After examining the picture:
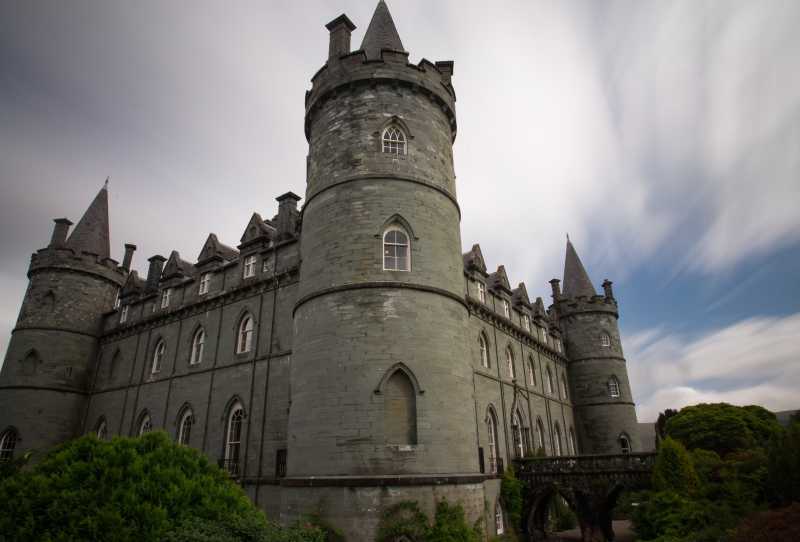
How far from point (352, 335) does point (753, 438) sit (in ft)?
88.8

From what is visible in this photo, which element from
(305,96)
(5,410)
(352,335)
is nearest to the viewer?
(352,335)

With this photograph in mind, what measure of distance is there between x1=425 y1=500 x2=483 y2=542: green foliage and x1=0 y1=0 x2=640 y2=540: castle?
308 mm

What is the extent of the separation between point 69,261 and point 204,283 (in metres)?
10.7

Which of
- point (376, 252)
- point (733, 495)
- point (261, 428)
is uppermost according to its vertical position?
point (376, 252)

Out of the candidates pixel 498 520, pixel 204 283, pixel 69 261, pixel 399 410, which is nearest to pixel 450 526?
pixel 399 410

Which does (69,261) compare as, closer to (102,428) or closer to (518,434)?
(102,428)

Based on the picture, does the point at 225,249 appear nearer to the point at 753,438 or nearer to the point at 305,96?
the point at 305,96

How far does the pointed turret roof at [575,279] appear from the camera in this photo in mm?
36094

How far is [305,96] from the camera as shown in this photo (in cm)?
1784

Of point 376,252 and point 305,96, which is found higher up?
point 305,96

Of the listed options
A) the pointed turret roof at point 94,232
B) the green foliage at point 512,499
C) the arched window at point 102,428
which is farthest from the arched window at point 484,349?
the pointed turret roof at point 94,232

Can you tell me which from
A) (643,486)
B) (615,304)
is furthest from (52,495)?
(615,304)

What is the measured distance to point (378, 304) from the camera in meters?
13.2

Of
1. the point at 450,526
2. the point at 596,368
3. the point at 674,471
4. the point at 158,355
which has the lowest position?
the point at 450,526
